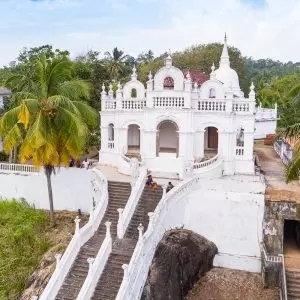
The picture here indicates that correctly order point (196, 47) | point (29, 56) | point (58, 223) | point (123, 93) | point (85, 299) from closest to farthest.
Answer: point (85, 299) → point (58, 223) → point (123, 93) → point (29, 56) → point (196, 47)

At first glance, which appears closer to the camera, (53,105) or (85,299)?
(85,299)

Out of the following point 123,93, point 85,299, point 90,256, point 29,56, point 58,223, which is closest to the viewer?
point 85,299

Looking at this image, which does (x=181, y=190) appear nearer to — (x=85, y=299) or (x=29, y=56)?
(x=85, y=299)

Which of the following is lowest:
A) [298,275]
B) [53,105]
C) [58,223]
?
[298,275]

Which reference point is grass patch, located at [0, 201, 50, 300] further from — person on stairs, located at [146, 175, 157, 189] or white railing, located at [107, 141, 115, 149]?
white railing, located at [107, 141, 115, 149]

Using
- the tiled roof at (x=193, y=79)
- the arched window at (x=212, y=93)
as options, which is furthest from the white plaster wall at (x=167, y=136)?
the arched window at (x=212, y=93)

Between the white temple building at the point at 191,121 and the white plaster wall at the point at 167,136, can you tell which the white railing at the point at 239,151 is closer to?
the white temple building at the point at 191,121

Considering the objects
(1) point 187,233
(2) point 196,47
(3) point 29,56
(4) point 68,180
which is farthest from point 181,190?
(2) point 196,47
